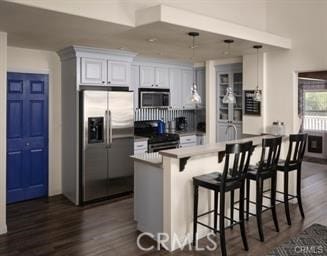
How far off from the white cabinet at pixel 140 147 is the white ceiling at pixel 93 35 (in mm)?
1620

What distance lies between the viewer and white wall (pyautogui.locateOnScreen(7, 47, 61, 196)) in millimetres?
5148

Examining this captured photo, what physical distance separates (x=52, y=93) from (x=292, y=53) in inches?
161

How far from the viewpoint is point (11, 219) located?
4.42 m

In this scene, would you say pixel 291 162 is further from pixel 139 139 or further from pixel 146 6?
pixel 146 6

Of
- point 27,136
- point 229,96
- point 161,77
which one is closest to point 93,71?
point 27,136

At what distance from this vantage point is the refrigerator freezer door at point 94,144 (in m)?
5.02

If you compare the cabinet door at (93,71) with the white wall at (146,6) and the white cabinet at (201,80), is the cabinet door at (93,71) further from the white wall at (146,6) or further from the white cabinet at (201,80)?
the white cabinet at (201,80)

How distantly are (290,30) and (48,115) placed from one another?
4.30 m

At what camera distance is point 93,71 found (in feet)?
17.0

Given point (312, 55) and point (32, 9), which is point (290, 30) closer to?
point (312, 55)

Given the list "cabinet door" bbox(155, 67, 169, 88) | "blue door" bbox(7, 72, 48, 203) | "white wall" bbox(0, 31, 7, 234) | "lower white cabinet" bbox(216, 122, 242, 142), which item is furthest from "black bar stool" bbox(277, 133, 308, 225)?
"blue door" bbox(7, 72, 48, 203)

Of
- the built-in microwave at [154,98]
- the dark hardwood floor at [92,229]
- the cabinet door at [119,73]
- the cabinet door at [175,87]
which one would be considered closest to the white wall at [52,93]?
the dark hardwood floor at [92,229]

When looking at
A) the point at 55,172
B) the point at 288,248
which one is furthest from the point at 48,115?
the point at 288,248

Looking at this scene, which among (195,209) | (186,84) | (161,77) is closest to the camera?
(195,209)
